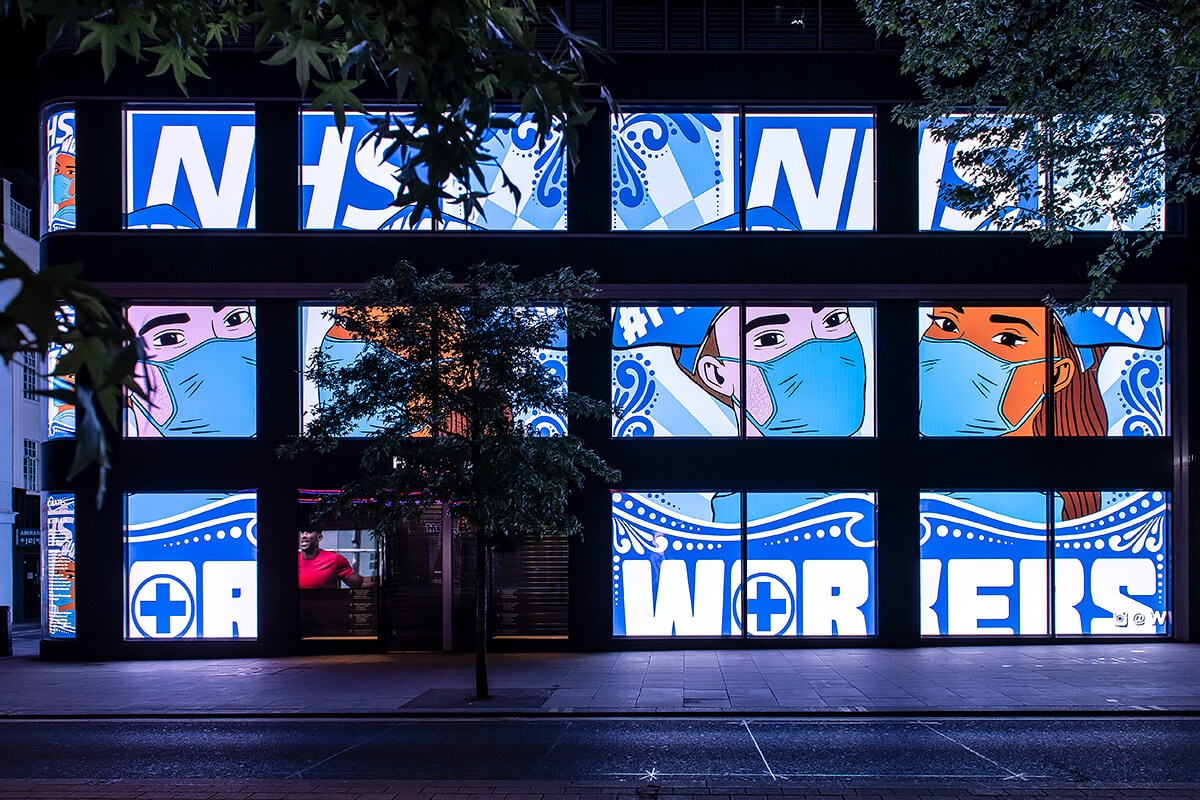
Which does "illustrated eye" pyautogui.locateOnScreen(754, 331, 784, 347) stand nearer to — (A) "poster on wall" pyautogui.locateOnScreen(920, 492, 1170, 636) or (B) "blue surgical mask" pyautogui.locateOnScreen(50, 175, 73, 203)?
(A) "poster on wall" pyautogui.locateOnScreen(920, 492, 1170, 636)

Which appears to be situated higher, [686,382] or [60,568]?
[686,382]

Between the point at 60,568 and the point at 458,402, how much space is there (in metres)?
11.2

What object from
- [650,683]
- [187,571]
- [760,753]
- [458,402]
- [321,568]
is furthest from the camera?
[321,568]

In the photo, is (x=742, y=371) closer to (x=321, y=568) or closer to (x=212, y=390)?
(x=321, y=568)

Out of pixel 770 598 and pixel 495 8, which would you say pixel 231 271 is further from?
pixel 495 8

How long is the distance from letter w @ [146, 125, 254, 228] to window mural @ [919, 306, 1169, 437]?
14.8 meters

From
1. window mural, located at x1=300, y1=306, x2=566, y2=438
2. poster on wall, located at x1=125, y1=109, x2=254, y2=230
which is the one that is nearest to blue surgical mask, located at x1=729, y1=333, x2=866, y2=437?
window mural, located at x1=300, y1=306, x2=566, y2=438

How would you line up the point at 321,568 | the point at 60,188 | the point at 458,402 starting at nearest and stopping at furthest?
the point at 458,402 < the point at 321,568 < the point at 60,188

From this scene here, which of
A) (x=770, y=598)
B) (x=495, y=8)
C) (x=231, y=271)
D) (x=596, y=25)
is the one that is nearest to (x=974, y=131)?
(x=596, y=25)

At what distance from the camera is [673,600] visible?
18.1 meters

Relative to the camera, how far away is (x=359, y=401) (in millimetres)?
13148

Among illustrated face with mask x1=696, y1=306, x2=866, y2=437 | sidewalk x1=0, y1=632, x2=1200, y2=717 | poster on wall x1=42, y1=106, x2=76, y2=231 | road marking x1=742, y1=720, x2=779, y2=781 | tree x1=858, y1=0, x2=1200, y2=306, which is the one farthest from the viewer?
poster on wall x1=42, y1=106, x2=76, y2=231

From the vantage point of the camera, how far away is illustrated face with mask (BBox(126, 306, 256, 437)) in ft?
60.7

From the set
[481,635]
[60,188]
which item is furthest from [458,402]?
[60,188]
